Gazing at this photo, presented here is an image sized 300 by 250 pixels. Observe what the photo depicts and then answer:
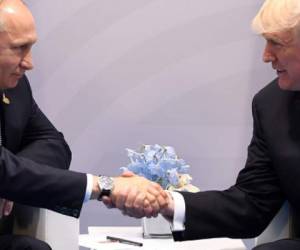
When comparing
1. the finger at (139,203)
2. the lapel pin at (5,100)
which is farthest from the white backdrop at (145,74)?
the finger at (139,203)

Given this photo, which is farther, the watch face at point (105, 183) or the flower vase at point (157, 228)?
the flower vase at point (157, 228)

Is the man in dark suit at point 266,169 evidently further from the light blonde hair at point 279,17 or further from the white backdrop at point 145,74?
the white backdrop at point 145,74

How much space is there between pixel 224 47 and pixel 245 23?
0.14 metres

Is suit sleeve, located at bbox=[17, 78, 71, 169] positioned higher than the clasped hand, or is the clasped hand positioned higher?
suit sleeve, located at bbox=[17, 78, 71, 169]

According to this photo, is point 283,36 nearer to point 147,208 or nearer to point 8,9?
point 147,208

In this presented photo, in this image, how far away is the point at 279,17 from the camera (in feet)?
7.57

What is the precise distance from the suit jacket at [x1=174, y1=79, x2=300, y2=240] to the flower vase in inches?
14.3

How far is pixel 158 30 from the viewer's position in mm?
3426

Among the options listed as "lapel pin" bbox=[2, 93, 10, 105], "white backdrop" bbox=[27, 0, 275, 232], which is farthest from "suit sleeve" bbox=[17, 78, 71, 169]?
"white backdrop" bbox=[27, 0, 275, 232]

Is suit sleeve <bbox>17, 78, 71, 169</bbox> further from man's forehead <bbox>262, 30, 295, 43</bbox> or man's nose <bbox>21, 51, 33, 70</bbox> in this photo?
man's forehead <bbox>262, 30, 295, 43</bbox>

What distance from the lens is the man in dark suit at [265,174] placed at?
238cm

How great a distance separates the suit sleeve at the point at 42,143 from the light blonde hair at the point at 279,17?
856 millimetres

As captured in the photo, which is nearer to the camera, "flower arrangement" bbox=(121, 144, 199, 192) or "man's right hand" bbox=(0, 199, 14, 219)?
"man's right hand" bbox=(0, 199, 14, 219)

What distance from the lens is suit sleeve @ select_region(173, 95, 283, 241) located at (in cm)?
249
